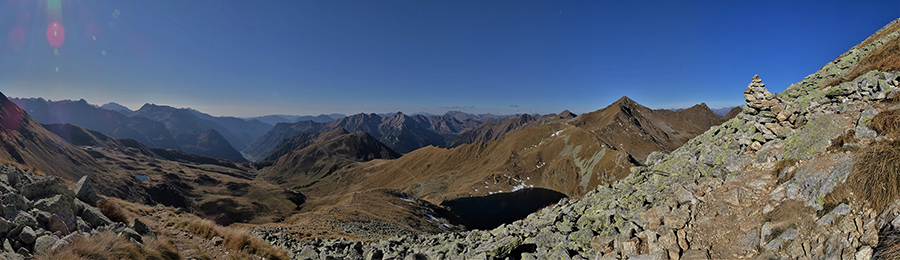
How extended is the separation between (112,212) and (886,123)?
26812 mm

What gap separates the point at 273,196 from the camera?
13438 cm

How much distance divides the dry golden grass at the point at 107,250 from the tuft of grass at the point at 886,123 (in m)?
20.7

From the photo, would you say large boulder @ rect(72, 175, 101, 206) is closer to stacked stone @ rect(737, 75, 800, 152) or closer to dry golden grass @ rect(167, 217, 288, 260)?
dry golden grass @ rect(167, 217, 288, 260)

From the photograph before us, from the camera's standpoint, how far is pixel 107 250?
802cm

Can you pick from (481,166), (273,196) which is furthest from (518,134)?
(273,196)

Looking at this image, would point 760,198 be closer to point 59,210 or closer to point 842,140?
point 842,140

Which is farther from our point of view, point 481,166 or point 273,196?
point 481,166

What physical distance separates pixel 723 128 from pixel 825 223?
25.9 feet

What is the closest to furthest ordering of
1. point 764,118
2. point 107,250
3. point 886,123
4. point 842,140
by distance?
point 886,123
point 842,140
point 107,250
point 764,118

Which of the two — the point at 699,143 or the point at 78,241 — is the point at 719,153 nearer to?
the point at 699,143

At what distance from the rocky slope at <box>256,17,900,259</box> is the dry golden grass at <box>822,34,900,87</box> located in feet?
1.60

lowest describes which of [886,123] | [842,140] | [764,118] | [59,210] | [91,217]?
[91,217]

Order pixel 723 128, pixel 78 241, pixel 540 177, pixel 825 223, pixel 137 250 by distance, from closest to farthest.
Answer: pixel 825 223
pixel 78 241
pixel 137 250
pixel 723 128
pixel 540 177

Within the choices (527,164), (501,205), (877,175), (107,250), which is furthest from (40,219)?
(527,164)
